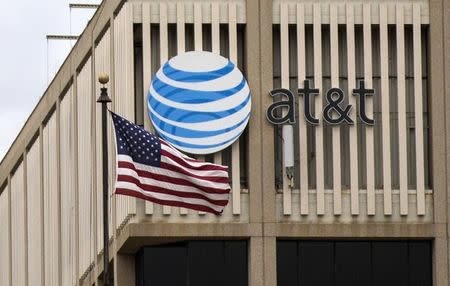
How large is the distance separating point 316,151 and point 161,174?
12.3 metres

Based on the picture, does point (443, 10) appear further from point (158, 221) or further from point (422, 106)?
point (158, 221)

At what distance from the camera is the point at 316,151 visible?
7012 centimetres

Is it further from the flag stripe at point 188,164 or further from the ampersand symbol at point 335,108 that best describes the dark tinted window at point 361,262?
the flag stripe at point 188,164

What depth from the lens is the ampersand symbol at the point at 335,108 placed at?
69875 mm

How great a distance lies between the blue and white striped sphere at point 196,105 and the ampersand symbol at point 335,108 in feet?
8.08

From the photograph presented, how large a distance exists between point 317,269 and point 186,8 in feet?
29.5

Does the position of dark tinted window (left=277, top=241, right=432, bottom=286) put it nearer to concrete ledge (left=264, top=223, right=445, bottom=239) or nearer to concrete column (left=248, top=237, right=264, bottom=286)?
concrete ledge (left=264, top=223, right=445, bottom=239)

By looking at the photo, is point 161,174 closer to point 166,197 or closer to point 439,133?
point 166,197

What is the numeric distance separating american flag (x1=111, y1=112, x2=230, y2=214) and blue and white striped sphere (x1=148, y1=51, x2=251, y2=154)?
8.92 meters

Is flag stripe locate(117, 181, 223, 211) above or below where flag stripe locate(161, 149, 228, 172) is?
below

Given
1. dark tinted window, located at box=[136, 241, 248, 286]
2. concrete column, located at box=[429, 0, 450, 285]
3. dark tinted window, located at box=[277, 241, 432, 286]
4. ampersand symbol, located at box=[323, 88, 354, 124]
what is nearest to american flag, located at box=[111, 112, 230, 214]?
dark tinted window, located at box=[136, 241, 248, 286]

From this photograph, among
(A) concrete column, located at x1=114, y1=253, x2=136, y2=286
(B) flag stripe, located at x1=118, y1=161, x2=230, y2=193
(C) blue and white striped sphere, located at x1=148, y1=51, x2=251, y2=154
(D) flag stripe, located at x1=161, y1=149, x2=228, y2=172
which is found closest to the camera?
(B) flag stripe, located at x1=118, y1=161, x2=230, y2=193

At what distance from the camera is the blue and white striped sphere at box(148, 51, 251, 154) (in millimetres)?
69312

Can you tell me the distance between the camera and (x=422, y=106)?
7050cm
